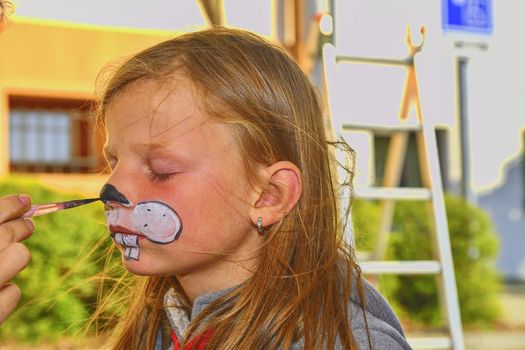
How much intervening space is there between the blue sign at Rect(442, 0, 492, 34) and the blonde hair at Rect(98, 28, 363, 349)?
345 cm

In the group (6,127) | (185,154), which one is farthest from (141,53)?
(6,127)

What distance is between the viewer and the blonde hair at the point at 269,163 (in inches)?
56.2

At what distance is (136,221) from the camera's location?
1.45 m

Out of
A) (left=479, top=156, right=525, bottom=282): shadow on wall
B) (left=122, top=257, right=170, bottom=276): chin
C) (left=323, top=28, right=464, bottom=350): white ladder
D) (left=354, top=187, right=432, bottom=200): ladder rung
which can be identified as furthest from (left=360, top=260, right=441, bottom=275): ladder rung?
(left=479, top=156, right=525, bottom=282): shadow on wall

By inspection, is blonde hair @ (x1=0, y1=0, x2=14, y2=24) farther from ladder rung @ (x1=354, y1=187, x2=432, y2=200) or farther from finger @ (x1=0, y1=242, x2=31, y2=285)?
ladder rung @ (x1=354, y1=187, x2=432, y2=200)

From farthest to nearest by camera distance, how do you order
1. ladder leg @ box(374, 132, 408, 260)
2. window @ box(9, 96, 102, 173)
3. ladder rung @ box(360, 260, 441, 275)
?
window @ box(9, 96, 102, 173) < ladder leg @ box(374, 132, 408, 260) < ladder rung @ box(360, 260, 441, 275)

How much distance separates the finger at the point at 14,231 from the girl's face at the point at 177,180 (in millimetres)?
152

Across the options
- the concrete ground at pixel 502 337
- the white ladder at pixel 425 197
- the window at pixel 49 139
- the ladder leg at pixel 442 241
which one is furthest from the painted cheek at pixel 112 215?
the window at pixel 49 139

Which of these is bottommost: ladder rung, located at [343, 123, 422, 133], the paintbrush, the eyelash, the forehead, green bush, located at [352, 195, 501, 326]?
green bush, located at [352, 195, 501, 326]

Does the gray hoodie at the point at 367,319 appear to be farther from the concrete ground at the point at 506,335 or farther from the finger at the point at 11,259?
the concrete ground at the point at 506,335

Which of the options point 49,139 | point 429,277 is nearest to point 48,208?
point 429,277

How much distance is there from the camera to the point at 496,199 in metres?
11.9

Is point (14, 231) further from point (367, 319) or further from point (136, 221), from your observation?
point (367, 319)

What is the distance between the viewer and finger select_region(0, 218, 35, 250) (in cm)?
135
